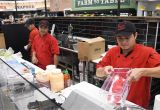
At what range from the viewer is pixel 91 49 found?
3.91 metres

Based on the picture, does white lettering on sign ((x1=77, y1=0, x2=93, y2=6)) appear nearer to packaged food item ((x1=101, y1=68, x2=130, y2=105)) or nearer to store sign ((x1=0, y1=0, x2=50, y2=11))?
packaged food item ((x1=101, y1=68, x2=130, y2=105))

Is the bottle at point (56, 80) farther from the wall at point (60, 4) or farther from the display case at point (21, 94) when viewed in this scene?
the wall at point (60, 4)

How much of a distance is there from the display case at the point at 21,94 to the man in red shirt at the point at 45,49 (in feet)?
4.46

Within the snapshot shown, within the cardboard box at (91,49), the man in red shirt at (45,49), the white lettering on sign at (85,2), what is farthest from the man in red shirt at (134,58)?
the white lettering on sign at (85,2)

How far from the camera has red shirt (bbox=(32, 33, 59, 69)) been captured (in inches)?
153

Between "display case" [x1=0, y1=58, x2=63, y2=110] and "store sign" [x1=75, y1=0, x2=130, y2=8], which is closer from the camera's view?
"display case" [x1=0, y1=58, x2=63, y2=110]

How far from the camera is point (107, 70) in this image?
1.90 m

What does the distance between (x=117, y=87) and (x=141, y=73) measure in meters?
0.26

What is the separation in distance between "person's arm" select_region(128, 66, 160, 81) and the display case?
607mm

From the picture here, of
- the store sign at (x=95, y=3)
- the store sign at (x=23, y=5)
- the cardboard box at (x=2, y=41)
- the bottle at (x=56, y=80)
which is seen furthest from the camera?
the store sign at (x=23, y=5)

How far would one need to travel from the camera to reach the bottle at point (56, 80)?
229cm

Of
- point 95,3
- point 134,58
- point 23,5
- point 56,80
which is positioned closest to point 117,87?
point 134,58

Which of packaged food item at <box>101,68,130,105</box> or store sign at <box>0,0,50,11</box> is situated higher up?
store sign at <box>0,0,50,11</box>

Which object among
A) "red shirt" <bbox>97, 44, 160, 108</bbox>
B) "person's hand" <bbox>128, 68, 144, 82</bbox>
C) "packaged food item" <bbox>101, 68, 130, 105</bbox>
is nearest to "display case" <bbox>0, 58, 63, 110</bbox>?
"packaged food item" <bbox>101, 68, 130, 105</bbox>
